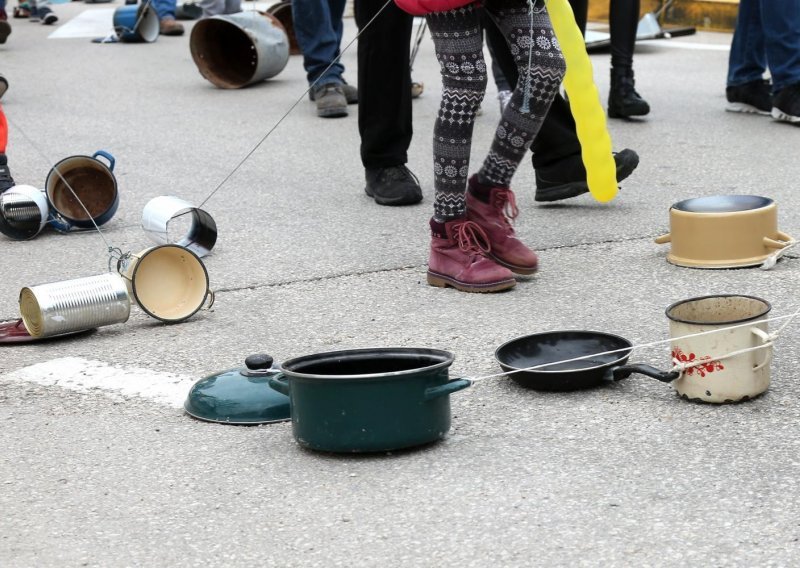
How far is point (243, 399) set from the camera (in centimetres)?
297

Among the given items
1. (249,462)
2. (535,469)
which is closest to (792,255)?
(535,469)

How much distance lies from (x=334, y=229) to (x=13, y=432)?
85.0 inches

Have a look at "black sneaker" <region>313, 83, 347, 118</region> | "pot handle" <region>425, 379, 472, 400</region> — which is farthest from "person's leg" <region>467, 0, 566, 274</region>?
"black sneaker" <region>313, 83, 347, 118</region>

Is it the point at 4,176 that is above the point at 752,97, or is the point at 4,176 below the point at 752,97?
above

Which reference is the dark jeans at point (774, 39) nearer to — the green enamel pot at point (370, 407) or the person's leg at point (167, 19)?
the green enamel pot at point (370, 407)

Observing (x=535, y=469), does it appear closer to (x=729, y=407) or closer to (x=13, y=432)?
(x=729, y=407)

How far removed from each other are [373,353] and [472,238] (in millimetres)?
1265

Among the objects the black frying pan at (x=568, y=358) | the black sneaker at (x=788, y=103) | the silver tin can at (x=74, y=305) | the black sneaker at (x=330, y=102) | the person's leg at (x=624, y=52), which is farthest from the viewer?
the black sneaker at (x=330, y=102)

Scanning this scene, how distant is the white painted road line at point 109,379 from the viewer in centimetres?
320

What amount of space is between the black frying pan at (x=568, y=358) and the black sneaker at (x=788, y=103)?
3840 mm

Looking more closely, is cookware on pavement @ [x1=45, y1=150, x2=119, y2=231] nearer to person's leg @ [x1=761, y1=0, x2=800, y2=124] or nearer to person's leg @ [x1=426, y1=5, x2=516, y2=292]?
person's leg @ [x1=426, y1=5, x2=516, y2=292]

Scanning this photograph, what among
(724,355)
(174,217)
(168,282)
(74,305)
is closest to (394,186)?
(174,217)

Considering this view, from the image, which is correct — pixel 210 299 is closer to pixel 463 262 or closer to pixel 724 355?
pixel 463 262

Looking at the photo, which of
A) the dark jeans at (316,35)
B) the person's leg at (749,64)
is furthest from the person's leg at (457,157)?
the dark jeans at (316,35)
